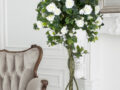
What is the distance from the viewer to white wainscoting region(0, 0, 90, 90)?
8.40ft

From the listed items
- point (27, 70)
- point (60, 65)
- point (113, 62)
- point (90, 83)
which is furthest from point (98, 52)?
point (27, 70)

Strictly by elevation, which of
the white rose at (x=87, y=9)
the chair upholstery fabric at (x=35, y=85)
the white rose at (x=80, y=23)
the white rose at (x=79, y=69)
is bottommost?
the chair upholstery fabric at (x=35, y=85)

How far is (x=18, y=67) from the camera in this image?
2.39 metres

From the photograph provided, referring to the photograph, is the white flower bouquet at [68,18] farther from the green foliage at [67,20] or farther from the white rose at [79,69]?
the white rose at [79,69]

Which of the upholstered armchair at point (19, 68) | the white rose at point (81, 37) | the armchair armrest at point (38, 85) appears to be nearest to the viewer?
the armchair armrest at point (38, 85)

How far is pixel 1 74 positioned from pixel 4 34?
69cm

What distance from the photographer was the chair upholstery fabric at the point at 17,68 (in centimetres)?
232

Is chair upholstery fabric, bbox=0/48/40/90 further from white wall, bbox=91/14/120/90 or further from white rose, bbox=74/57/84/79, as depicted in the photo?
white wall, bbox=91/14/120/90

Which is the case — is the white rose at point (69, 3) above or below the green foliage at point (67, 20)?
above

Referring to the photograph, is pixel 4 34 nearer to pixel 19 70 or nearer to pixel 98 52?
pixel 19 70

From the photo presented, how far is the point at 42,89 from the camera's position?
1.98 metres

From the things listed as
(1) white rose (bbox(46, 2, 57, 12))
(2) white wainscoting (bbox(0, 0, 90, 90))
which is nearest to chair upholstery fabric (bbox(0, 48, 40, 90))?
(2) white wainscoting (bbox(0, 0, 90, 90))

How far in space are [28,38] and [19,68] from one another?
0.51 meters

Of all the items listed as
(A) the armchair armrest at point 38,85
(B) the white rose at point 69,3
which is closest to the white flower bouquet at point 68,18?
(B) the white rose at point 69,3
